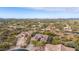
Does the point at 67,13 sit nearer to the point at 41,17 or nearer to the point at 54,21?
the point at 54,21

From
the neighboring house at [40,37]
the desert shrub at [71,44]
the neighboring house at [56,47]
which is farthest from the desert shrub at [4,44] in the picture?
the desert shrub at [71,44]

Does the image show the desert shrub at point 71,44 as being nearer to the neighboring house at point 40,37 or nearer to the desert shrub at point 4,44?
the neighboring house at point 40,37

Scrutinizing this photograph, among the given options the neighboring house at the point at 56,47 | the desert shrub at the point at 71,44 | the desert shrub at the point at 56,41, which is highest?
the desert shrub at the point at 56,41

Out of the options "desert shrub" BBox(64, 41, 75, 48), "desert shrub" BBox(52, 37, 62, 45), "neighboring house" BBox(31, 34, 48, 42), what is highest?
"neighboring house" BBox(31, 34, 48, 42)

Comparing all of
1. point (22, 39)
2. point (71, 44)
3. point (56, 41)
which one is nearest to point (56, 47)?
point (56, 41)

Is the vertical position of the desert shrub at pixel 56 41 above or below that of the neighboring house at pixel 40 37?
below

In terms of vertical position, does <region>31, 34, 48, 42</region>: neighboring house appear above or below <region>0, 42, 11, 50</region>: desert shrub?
above

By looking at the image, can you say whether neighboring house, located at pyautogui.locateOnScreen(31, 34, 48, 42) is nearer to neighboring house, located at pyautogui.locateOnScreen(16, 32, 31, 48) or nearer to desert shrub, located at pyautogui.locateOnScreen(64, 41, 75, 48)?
neighboring house, located at pyautogui.locateOnScreen(16, 32, 31, 48)

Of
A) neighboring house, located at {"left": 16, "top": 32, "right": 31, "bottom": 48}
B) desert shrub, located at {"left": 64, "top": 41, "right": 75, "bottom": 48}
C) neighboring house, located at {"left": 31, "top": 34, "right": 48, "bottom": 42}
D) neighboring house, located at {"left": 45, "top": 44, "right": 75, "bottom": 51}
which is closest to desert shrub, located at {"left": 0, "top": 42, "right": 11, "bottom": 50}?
neighboring house, located at {"left": 16, "top": 32, "right": 31, "bottom": 48}
